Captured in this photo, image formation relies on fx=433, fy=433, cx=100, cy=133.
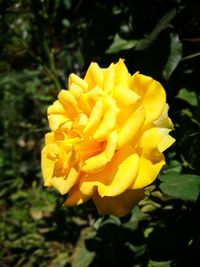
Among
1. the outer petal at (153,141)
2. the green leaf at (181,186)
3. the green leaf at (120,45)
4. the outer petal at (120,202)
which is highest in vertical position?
the outer petal at (153,141)

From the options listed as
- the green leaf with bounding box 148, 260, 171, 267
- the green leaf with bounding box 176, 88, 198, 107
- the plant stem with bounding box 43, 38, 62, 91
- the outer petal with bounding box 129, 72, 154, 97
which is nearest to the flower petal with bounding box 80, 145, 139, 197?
the outer petal with bounding box 129, 72, 154, 97

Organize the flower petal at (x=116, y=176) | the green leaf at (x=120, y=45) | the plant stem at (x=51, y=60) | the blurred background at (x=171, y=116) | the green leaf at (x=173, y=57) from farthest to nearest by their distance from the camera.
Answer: the plant stem at (x=51, y=60), the green leaf at (x=120, y=45), the green leaf at (x=173, y=57), the blurred background at (x=171, y=116), the flower petal at (x=116, y=176)

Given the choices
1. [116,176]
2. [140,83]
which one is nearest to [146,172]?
[116,176]

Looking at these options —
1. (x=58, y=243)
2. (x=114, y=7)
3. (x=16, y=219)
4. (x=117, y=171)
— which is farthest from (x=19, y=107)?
(x=117, y=171)

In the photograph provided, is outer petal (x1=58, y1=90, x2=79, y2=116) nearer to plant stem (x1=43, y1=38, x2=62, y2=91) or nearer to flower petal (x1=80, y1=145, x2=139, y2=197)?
flower petal (x1=80, y1=145, x2=139, y2=197)

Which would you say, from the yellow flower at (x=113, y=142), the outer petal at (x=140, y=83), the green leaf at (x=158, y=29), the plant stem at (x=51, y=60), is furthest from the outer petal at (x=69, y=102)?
the plant stem at (x=51, y=60)

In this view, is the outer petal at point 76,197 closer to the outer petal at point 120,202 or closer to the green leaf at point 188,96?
the outer petal at point 120,202

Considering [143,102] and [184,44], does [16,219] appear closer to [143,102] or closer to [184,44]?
[184,44]
